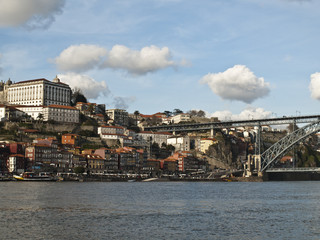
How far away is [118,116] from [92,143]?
23.6 m

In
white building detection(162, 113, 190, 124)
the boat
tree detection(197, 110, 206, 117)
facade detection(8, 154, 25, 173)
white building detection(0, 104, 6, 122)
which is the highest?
tree detection(197, 110, 206, 117)

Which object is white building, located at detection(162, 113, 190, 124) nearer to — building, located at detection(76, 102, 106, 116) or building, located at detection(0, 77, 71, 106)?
building, located at detection(76, 102, 106, 116)

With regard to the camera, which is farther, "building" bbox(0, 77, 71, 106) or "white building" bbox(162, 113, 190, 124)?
"white building" bbox(162, 113, 190, 124)

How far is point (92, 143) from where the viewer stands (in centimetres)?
8881

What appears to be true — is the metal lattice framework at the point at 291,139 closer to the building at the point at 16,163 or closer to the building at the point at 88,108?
the building at the point at 88,108

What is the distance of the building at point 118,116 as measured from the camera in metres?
111

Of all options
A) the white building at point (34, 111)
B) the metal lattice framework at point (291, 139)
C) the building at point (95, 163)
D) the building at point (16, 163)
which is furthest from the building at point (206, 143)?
the building at point (16, 163)

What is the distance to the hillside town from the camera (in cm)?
7419

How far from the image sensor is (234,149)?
108 m

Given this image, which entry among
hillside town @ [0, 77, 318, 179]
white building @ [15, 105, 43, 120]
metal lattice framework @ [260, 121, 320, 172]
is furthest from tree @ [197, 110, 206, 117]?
white building @ [15, 105, 43, 120]

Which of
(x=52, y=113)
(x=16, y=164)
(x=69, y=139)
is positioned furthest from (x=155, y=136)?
(x=16, y=164)

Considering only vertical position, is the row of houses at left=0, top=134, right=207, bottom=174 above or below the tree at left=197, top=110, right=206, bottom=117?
below

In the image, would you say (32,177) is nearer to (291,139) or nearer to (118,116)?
(291,139)

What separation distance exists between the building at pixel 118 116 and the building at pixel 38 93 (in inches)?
442
